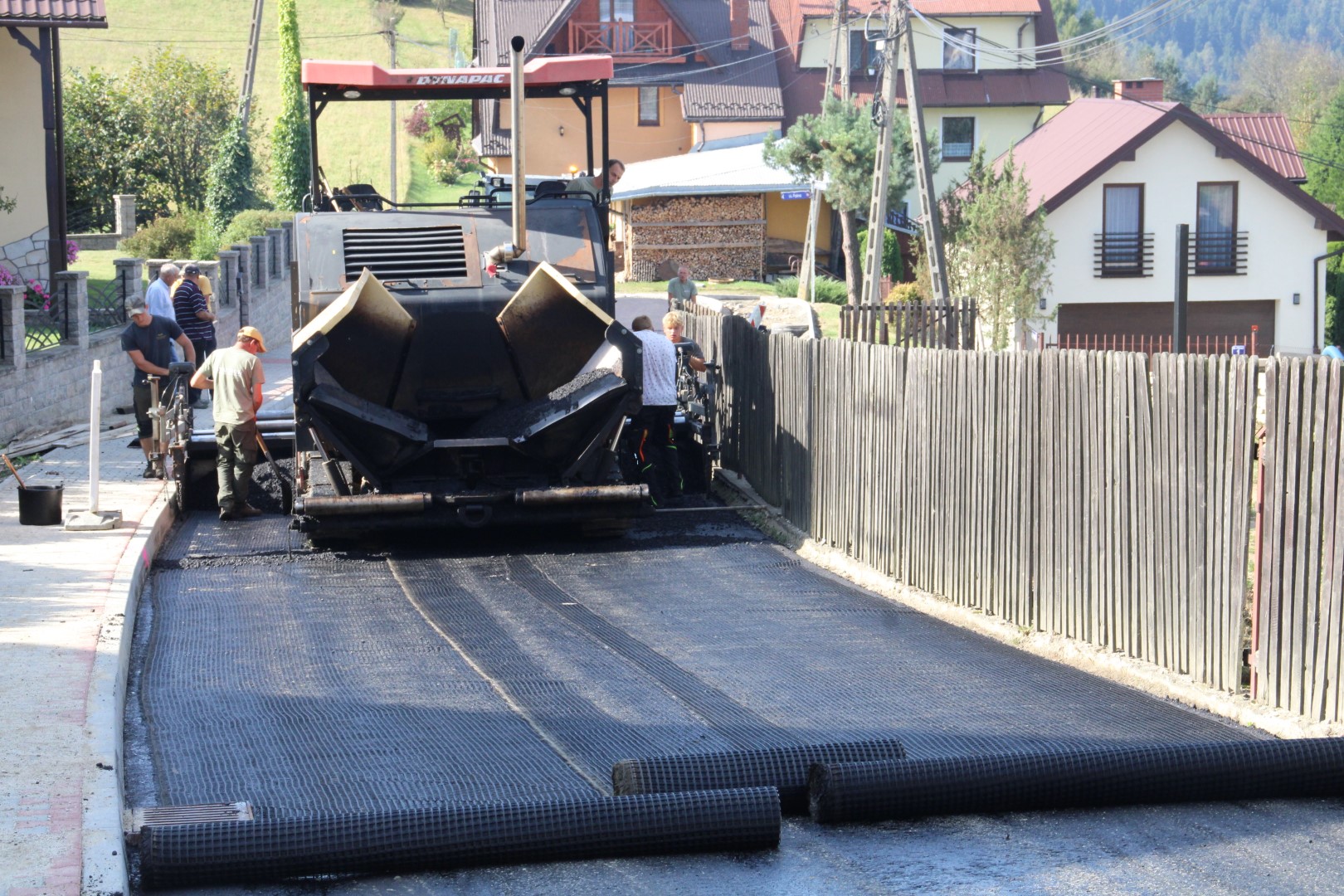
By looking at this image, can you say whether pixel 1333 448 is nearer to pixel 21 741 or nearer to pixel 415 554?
pixel 21 741

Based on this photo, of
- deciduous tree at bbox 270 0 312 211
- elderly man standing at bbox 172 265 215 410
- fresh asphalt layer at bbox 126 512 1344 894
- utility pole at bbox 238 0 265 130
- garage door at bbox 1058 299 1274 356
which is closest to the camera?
fresh asphalt layer at bbox 126 512 1344 894

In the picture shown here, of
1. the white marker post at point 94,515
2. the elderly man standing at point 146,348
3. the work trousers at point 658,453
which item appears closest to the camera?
the white marker post at point 94,515

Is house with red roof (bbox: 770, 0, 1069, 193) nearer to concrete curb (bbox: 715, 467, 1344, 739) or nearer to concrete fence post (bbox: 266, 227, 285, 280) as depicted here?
concrete fence post (bbox: 266, 227, 285, 280)

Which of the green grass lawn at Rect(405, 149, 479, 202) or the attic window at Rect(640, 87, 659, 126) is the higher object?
the attic window at Rect(640, 87, 659, 126)

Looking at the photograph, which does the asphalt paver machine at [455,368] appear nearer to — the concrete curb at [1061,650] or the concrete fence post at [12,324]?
→ the concrete curb at [1061,650]

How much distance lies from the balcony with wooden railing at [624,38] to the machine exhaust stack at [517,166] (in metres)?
40.7

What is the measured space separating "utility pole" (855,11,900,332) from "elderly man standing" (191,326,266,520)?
1544cm

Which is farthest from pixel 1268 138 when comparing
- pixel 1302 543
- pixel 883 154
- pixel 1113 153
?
pixel 1302 543

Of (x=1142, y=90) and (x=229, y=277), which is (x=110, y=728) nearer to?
(x=229, y=277)

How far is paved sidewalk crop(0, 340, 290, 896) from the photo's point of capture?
4.76 meters

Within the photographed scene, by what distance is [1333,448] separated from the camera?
6.24m

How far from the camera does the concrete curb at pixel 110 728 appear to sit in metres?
4.70

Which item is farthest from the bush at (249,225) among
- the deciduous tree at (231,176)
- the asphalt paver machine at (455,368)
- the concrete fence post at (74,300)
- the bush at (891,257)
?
the asphalt paver machine at (455,368)

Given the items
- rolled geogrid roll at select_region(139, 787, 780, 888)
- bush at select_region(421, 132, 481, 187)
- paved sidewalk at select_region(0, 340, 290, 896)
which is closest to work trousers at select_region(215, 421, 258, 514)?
paved sidewalk at select_region(0, 340, 290, 896)
